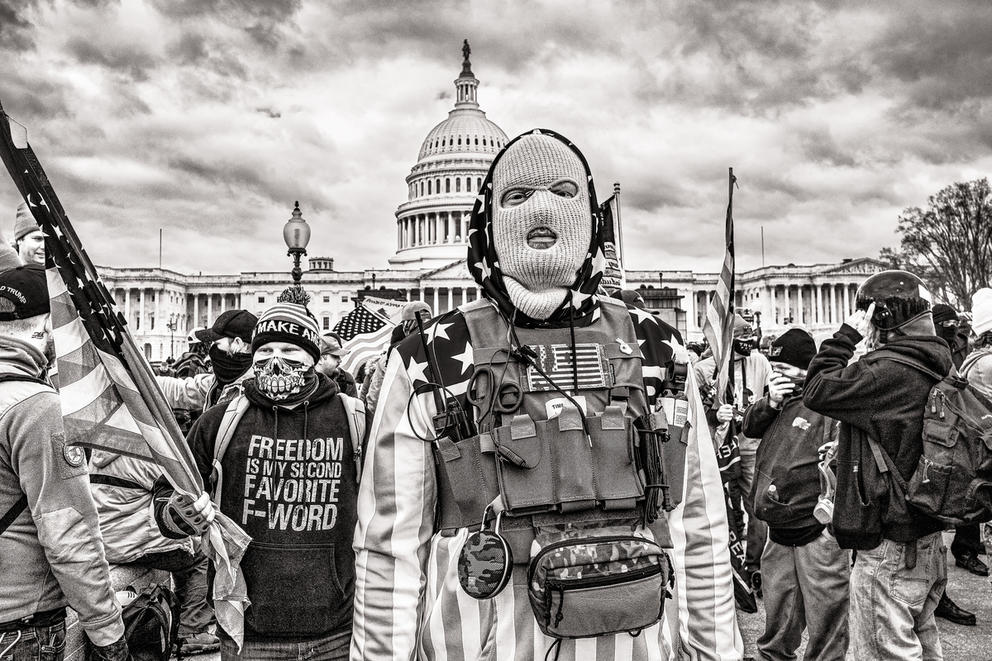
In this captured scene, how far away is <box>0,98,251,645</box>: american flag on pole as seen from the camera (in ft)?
8.13

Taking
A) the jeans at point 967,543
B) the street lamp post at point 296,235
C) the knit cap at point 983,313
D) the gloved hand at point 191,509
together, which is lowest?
the jeans at point 967,543

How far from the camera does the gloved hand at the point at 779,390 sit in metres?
4.96

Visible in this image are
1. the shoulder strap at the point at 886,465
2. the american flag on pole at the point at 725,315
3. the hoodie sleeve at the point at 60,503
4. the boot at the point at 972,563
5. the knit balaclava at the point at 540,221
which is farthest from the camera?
the boot at the point at 972,563

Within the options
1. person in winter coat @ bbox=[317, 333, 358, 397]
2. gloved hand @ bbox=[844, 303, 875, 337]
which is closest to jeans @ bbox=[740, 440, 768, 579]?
gloved hand @ bbox=[844, 303, 875, 337]

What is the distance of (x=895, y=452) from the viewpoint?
386 cm

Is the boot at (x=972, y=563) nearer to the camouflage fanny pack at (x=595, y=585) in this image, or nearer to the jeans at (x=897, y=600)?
the jeans at (x=897, y=600)

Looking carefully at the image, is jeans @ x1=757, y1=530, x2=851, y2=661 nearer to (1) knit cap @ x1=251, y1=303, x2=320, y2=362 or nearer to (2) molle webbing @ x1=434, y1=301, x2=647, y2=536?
(2) molle webbing @ x1=434, y1=301, x2=647, y2=536

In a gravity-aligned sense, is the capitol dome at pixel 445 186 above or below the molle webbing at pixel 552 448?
above

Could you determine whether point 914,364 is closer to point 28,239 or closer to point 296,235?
point 28,239

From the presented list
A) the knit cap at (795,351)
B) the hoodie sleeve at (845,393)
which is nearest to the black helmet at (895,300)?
the hoodie sleeve at (845,393)

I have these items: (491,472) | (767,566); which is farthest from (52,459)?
(767,566)

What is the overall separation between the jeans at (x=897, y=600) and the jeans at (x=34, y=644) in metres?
3.54

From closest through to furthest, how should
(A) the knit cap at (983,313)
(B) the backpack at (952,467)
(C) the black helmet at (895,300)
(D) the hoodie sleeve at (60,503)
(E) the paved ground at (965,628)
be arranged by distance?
(D) the hoodie sleeve at (60,503) < (B) the backpack at (952,467) < (C) the black helmet at (895,300) < (E) the paved ground at (965,628) < (A) the knit cap at (983,313)

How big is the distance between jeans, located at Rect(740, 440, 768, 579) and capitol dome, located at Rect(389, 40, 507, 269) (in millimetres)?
79012
